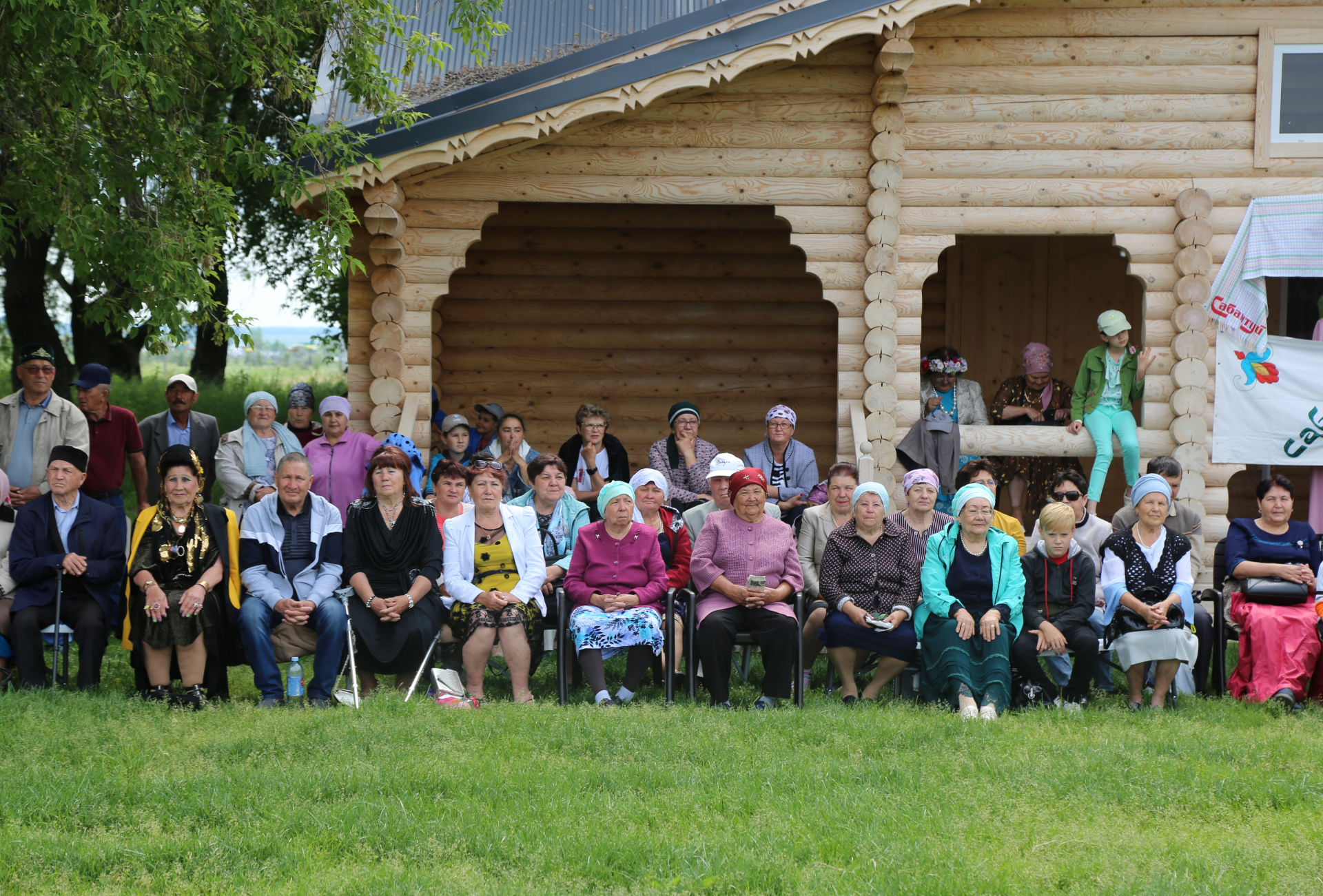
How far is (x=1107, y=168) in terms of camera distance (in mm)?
8609

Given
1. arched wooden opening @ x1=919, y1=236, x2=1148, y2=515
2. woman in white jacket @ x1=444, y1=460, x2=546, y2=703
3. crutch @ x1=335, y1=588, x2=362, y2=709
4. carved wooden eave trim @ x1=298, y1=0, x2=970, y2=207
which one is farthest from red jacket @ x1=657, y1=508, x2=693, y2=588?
arched wooden opening @ x1=919, y1=236, x2=1148, y2=515

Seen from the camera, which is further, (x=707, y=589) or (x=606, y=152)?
(x=606, y=152)

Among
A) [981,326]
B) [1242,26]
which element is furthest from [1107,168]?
[981,326]

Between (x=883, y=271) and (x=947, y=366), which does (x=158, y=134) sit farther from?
(x=947, y=366)

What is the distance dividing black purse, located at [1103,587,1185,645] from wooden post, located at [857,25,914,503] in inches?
90.0

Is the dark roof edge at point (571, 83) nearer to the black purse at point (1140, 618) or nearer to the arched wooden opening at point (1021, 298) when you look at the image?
the arched wooden opening at point (1021, 298)

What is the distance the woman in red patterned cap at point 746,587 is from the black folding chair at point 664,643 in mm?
85

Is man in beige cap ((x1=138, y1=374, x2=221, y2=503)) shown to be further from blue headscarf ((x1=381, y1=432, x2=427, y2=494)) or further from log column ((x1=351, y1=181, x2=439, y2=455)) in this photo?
blue headscarf ((x1=381, y1=432, x2=427, y2=494))

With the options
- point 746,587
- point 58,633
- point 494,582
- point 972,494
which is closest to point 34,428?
point 58,633

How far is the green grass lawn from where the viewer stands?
397 cm

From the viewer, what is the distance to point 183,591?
6.31 meters

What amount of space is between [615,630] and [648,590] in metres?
0.33

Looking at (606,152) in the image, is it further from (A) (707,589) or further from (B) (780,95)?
(A) (707,589)

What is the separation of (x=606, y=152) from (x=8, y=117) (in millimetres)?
3691
